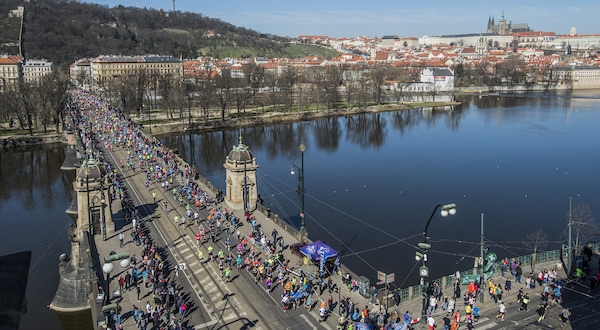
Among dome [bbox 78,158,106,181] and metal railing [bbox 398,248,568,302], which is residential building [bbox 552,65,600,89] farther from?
dome [bbox 78,158,106,181]

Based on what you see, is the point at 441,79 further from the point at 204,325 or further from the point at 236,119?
the point at 204,325

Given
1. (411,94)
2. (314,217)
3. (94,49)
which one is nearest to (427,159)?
(314,217)

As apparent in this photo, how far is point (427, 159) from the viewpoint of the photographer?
5672 cm

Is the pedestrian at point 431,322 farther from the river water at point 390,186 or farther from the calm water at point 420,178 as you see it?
the calm water at point 420,178

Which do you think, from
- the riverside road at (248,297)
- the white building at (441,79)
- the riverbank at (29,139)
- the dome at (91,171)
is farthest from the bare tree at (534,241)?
the white building at (441,79)

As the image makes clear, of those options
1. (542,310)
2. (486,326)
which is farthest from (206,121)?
(542,310)

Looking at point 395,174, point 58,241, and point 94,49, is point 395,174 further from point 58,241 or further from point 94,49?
point 94,49

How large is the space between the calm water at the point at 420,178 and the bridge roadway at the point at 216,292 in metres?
8.23

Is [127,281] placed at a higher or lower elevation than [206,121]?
lower

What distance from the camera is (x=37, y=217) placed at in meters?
38.7

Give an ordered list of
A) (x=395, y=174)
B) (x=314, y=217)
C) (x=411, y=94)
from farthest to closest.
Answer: (x=411, y=94) → (x=395, y=174) → (x=314, y=217)

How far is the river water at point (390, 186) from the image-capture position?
101 ft

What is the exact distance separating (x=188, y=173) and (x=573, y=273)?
27909 mm

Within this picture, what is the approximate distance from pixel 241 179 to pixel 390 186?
60.3 feet
